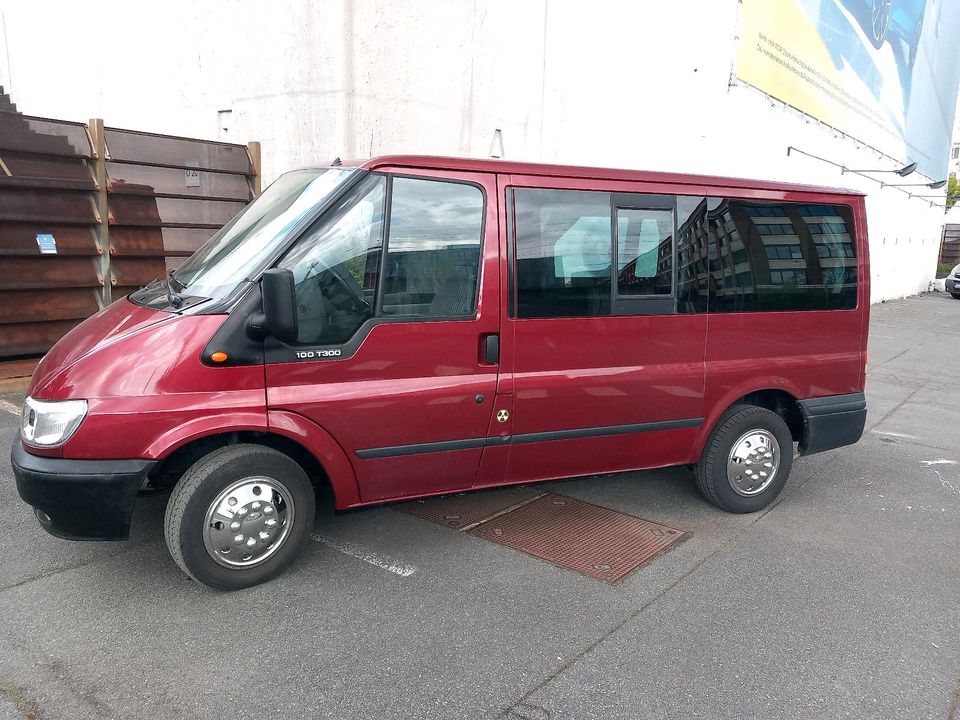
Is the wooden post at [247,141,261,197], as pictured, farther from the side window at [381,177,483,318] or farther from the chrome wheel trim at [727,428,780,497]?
the chrome wheel trim at [727,428,780,497]

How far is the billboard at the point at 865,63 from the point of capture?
13.7 metres

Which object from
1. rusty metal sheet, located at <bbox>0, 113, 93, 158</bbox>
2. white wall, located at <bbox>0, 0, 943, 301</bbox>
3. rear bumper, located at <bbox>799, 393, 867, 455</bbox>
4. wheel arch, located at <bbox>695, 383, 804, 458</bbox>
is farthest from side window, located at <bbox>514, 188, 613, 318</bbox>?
rusty metal sheet, located at <bbox>0, 113, 93, 158</bbox>

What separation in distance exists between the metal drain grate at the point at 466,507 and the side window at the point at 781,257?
5.89 feet

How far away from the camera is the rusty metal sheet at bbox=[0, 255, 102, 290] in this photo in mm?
7305

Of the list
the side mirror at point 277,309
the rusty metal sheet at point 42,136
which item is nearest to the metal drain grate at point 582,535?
the side mirror at point 277,309

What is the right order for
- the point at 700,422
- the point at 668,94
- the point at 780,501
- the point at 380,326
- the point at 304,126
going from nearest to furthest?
the point at 380,326, the point at 700,422, the point at 780,501, the point at 304,126, the point at 668,94

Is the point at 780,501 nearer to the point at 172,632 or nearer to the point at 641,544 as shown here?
the point at 641,544

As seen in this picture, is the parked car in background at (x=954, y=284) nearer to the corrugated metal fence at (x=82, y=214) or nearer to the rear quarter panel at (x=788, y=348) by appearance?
the rear quarter panel at (x=788, y=348)

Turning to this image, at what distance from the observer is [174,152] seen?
28.0 feet

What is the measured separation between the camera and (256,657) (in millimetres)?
3074

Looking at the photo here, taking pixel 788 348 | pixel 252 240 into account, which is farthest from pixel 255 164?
pixel 788 348

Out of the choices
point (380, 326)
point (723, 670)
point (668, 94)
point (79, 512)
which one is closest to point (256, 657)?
point (79, 512)

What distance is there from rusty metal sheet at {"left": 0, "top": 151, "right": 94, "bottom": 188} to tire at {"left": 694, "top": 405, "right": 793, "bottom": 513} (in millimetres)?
6725

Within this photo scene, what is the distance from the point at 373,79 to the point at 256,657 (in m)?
7.17
